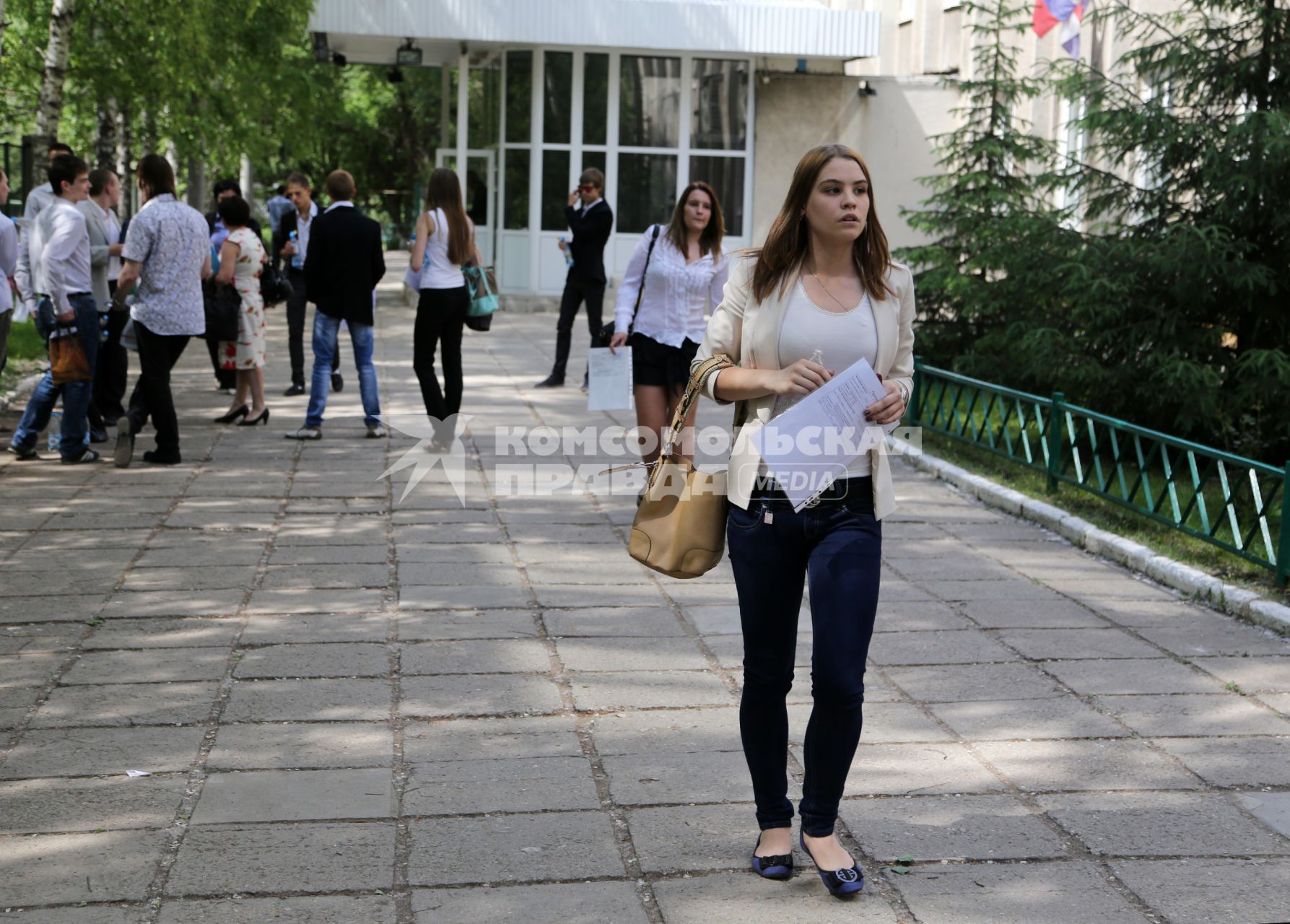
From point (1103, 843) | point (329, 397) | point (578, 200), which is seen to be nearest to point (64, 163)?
point (329, 397)

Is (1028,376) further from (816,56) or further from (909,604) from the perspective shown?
(816,56)

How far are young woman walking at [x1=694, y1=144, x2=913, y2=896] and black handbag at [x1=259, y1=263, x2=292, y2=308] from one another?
8.16m

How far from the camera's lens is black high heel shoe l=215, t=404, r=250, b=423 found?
11.5m

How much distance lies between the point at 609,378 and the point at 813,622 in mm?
4913

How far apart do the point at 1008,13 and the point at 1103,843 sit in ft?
36.2

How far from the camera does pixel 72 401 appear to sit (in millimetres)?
9695

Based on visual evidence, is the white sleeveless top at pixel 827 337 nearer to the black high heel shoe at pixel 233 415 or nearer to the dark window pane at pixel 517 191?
the black high heel shoe at pixel 233 415

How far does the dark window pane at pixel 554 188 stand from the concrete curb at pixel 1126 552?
14343mm

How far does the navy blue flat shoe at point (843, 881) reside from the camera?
369cm

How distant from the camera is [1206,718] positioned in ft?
17.1

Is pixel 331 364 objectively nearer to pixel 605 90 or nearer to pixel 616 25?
pixel 616 25

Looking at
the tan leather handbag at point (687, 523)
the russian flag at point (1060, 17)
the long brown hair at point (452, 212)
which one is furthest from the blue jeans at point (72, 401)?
the russian flag at point (1060, 17)

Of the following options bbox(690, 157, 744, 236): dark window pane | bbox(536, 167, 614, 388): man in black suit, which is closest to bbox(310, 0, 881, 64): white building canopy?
bbox(690, 157, 744, 236): dark window pane

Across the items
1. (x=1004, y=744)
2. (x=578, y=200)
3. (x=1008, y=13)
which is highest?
(x=1008, y=13)
